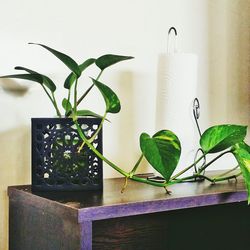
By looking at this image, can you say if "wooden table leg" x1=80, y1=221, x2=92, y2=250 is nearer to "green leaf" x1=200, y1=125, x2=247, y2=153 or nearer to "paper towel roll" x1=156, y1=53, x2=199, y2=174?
"green leaf" x1=200, y1=125, x2=247, y2=153

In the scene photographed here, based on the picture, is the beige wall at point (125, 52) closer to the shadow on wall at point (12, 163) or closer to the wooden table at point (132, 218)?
the shadow on wall at point (12, 163)

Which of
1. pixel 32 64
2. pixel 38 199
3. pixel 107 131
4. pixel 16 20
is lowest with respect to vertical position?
pixel 38 199

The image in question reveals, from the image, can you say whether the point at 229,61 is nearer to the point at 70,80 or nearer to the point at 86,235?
the point at 70,80

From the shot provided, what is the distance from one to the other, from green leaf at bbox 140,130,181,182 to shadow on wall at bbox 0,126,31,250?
0.46m

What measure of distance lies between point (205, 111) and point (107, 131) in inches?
17.1

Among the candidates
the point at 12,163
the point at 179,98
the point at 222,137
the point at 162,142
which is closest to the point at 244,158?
the point at 222,137

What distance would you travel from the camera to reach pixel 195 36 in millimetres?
1764

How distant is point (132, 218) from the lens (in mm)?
1477

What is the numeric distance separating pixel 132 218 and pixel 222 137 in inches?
18.1

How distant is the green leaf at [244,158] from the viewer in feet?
3.67

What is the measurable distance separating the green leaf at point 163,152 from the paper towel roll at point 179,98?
31 centimetres

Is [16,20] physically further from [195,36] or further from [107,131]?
[195,36]

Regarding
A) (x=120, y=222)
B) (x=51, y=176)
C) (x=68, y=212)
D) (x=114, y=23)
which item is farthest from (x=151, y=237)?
(x=114, y=23)

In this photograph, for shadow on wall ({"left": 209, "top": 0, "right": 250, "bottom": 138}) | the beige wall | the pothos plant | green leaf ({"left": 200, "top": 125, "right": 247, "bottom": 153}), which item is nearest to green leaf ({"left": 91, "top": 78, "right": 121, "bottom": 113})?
the pothos plant
